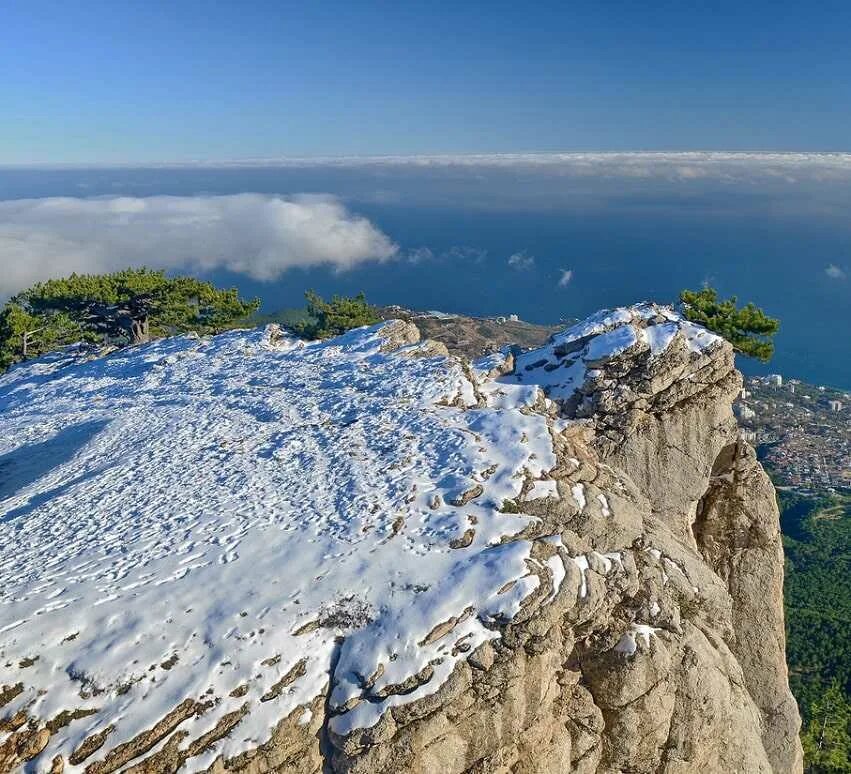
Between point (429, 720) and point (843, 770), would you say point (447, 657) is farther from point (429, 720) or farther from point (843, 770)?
point (843, 770)

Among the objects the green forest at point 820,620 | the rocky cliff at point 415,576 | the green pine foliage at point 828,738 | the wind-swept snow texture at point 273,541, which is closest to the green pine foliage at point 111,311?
the wind-swept snow texture at point 273,541

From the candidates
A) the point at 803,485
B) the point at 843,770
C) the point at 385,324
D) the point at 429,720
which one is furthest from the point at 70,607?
the point at 803,485

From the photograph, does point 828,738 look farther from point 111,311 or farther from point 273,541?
point 111,311

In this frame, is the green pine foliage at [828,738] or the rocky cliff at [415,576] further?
the green pine foliage at [828,738]

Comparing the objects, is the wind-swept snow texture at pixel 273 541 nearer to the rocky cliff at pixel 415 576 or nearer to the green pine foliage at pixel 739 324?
the rocky cliff at pixel 415 576

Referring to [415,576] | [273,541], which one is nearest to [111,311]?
[273,541]
